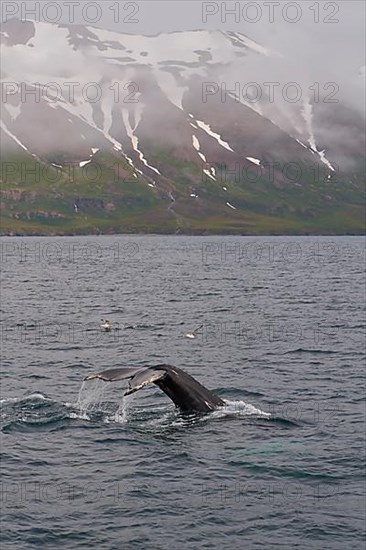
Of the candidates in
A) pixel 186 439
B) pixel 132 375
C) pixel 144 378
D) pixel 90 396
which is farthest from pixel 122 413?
pixel 144 378

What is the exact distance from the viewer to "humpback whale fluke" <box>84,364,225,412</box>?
21.1 meters

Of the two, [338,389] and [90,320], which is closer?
[338,389]

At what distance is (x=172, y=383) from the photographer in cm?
2356

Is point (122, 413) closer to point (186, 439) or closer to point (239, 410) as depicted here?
point (239, 410)

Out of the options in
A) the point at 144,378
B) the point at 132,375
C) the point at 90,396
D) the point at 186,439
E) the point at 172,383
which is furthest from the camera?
the point at 90,396

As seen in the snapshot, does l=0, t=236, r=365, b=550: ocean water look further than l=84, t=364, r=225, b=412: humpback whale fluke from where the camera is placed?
No

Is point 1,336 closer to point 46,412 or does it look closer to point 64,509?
point 46,412

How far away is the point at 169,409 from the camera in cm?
2659

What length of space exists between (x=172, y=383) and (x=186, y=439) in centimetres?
161

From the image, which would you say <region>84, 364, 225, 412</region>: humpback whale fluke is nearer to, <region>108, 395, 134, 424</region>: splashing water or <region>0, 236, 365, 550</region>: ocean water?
<region>0, 236, 365, 550</region>: ocean water

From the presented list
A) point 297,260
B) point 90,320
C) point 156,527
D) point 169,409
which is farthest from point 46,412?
point 297,260

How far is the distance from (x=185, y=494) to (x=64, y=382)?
45.1 ft

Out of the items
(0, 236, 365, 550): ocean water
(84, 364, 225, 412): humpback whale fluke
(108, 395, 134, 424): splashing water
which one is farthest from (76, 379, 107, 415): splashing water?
(84, 364, 225, 412): humpback whale fluke

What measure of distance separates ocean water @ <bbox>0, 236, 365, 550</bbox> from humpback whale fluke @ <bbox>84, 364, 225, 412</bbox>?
0.37m
